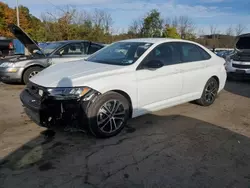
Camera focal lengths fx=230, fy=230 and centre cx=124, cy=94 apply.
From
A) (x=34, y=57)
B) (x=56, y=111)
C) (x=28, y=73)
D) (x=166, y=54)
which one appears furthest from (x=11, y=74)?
(x=166, y=54)

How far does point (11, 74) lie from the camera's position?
7094 millimetres

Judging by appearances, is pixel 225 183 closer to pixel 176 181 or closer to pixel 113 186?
pixel 176 181

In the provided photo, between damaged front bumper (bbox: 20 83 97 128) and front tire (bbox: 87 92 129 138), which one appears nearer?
damaged front bumper (bbox: 20 83 97 128)

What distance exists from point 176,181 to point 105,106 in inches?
59.7

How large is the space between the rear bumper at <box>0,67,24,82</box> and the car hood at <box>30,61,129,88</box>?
3.72m

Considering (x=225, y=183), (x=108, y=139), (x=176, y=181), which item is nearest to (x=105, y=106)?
(x=108, y=139)

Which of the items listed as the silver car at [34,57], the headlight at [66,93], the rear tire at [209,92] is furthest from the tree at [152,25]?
the headlight at [66,93]

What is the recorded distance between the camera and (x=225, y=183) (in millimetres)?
2617

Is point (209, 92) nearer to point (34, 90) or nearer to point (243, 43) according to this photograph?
point (34, 90)

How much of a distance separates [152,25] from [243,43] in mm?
19825

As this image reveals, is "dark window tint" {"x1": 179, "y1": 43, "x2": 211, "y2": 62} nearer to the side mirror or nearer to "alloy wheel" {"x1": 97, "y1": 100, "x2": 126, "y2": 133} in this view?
the side mirror

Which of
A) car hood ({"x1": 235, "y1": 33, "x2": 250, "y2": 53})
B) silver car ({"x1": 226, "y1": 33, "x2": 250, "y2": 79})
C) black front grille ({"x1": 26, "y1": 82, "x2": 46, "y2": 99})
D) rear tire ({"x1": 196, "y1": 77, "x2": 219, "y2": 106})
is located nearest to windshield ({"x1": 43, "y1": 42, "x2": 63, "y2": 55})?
black front grille ({"x1": 26, "y1": 82, "x2": 46, "y2": 99})

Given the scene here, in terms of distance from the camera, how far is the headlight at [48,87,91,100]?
3.28 metres

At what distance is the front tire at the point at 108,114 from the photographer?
11.2 feet
